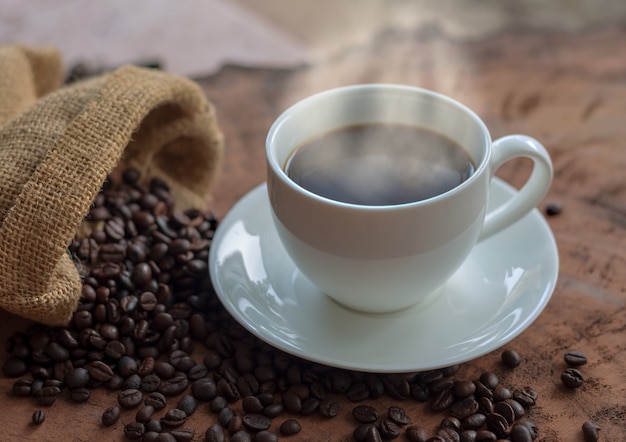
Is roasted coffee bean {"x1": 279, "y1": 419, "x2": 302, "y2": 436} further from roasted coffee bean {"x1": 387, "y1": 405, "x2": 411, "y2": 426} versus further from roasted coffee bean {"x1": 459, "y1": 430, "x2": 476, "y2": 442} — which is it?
roasted coffee bean {"x1": 459, "y1": 430, "x2": 476, "y2": 442}

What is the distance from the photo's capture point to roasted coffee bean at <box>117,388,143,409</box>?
4.29 feet

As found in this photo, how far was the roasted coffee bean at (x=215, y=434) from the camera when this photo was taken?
49.0 inches

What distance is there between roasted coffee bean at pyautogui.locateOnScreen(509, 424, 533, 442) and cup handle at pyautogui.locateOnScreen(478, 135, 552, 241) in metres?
0.35

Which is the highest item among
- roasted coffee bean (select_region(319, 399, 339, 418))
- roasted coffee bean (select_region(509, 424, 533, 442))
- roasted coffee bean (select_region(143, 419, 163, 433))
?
roasted coffee bean (select_region(143, 419, 163, 433))

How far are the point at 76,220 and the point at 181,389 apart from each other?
1.12ft

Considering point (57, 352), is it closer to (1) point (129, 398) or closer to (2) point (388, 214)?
(1) point (129, 398)

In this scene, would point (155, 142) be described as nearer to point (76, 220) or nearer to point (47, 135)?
point (47, 135)

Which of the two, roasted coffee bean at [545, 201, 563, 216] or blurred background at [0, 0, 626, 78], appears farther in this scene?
blurred background at [0, 0, 626, 78]

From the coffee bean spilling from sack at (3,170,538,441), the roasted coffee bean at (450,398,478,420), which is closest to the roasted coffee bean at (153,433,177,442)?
the coffee bean spilling from sack at (3,170,538,441)

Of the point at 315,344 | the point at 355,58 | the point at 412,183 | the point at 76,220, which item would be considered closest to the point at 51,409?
the point at 76,220

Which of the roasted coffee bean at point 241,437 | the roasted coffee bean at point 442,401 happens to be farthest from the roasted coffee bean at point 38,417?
the roasted coffee bean at point 442,401

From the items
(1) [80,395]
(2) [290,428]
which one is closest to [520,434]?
(2) [290,428]

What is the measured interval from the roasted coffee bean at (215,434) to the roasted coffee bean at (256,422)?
0.04 metres

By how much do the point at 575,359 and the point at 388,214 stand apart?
46cm
